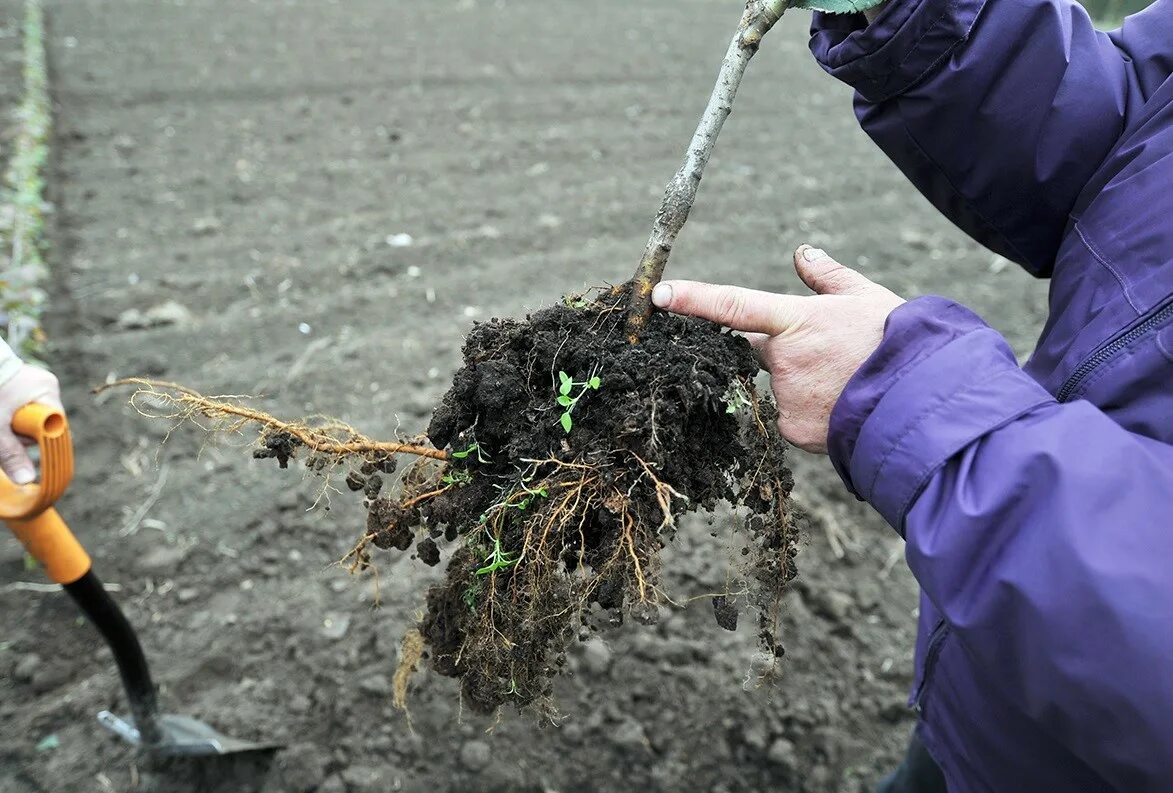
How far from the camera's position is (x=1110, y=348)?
1118 mm

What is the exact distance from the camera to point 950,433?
102 cm

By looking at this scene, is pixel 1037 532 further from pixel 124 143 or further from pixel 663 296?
pixel 124 143

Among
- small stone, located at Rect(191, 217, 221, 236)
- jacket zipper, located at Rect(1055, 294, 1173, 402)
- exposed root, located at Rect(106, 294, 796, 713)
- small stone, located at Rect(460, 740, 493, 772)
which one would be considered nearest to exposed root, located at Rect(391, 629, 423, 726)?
exposed root, located at Rect(106, 294, 796, 713)

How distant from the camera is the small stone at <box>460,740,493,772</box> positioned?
195 cm

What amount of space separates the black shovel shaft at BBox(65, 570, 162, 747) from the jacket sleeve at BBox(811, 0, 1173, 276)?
1.94 m

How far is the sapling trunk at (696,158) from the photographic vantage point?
4.29 feet

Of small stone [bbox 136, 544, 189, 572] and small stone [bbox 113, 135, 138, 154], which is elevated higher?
small stone [bbox 113, 135, 138, 154]

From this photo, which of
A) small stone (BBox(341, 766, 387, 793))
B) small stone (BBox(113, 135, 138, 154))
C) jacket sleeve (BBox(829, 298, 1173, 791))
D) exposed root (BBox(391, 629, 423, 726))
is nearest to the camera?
jacket sleeve (BBox(829, 298, 1173, 791))

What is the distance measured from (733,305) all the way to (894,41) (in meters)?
0.54

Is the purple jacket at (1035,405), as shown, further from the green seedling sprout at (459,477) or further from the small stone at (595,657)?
the small stone at (595,657)

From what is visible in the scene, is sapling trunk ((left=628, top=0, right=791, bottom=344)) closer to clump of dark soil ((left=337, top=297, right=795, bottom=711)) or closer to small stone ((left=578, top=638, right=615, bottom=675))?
clump of dark soil ((left=337, top=297, right=795, bottom=711))

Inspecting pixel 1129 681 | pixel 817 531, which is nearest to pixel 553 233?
pixel 817 531

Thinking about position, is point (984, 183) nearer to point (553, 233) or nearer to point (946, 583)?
point (946, 583)

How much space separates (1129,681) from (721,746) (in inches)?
53.2
